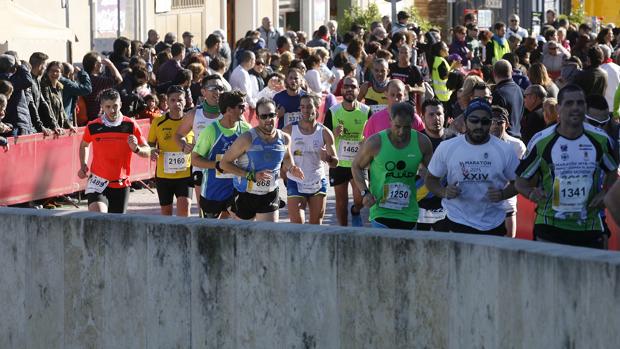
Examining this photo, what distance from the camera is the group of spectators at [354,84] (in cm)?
1207

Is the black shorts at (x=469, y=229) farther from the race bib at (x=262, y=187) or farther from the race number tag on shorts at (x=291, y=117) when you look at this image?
the race number tag on shorts at (x=291, y=117)

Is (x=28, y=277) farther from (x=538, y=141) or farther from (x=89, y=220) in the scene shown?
(x=538, y=141)

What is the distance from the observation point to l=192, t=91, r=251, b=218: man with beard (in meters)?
12.1

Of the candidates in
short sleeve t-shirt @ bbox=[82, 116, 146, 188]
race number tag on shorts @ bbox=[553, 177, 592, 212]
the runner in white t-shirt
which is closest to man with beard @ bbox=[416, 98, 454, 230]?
the runner in white t-shirt

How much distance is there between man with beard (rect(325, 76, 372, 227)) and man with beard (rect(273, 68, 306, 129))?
4.48ft

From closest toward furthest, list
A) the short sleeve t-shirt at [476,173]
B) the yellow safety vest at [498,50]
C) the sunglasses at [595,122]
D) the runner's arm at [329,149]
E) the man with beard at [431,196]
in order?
1. the short sleeve t-shirt at [476,173]
2. the sunglasses at [595,122]
3. the man with beard at [431,196]
4. the runner's arm at [329,149]
5. the yellow safety vest at [498,50]

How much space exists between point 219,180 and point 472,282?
613 centimetres

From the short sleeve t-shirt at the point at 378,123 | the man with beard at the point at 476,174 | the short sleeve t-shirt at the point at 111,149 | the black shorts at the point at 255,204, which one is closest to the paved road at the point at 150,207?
the short sleeve t-shirt at the point at 378,123

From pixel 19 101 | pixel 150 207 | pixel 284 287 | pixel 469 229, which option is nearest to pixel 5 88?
pixel 19 101

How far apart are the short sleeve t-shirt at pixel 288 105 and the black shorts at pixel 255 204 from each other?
134 inches

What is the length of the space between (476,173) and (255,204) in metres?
2.89

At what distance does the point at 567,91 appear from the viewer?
8.83m

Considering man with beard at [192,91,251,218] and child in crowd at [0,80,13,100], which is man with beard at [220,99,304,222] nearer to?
man with beard at [192,91,251,218]

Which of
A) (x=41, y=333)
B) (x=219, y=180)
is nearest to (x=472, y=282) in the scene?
(x=41, y=333)
